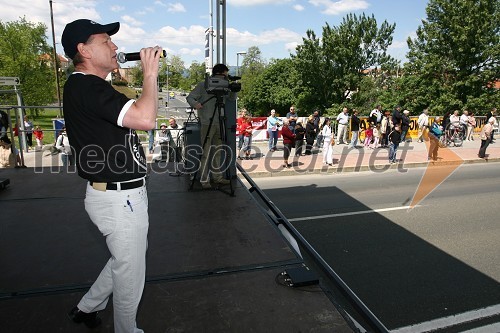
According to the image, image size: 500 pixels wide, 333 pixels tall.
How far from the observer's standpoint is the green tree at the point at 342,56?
38.0 m

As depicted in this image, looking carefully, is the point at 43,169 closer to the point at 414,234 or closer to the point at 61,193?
the point at 61,193

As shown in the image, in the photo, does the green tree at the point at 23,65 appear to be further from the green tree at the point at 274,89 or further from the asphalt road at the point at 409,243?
the asphalt road at the point at 409,243

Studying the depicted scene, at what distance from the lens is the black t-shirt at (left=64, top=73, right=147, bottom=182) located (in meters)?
1.88

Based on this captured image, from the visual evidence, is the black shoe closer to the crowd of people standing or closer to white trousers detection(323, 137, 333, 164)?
the crowd of people standing

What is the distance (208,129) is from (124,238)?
3.60 meters

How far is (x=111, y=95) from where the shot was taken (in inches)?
74.7

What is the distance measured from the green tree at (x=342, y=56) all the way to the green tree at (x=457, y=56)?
747cm

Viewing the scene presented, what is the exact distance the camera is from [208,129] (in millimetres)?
5488

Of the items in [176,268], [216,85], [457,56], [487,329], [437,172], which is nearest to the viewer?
[176,268]

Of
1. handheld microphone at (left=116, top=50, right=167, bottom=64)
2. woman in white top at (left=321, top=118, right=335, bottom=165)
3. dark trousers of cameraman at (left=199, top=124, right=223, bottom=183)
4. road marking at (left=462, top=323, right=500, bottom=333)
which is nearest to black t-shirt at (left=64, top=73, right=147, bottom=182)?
handheld microphone at (left=116, top=50, right=167, bottom=64)

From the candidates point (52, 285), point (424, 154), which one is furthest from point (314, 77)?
point (52, 285)

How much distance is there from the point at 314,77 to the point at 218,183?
37621 mm

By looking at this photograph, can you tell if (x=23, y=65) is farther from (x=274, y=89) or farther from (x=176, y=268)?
(x=176, y=268)

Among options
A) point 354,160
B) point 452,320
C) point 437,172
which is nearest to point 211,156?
point 452,320
